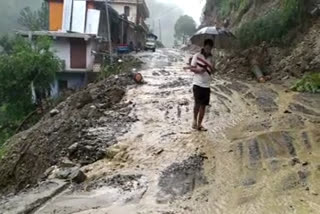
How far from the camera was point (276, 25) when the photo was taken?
1573 cm

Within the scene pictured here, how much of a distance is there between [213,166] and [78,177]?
2.05 m

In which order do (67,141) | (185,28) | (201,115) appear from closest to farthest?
1. (201,115)
2. (67,141)
3. (185,28)

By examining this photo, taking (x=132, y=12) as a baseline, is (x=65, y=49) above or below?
below

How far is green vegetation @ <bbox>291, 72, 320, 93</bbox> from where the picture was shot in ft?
38.9

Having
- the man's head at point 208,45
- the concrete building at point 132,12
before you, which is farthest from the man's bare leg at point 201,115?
the concrete building at point 132,12

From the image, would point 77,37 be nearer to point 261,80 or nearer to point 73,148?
point 261,80

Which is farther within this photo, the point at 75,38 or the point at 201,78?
the point at 75,38

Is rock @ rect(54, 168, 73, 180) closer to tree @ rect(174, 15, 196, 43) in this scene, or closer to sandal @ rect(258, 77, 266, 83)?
sandal @ rect(258, 77, 266, 83)

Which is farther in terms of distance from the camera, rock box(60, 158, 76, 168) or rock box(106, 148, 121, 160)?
rock box(106, 148, 121, 160)

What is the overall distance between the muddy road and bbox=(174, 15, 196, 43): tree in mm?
61307

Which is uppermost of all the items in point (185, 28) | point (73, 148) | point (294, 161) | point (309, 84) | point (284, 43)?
point (185, 28)

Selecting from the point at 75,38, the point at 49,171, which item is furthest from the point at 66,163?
the point at 75,38

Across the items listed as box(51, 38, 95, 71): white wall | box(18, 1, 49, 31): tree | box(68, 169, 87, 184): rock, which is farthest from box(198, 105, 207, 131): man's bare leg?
box(18, 1, 49, 31): tree

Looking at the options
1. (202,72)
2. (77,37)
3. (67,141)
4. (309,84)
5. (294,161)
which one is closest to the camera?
(294,161)
